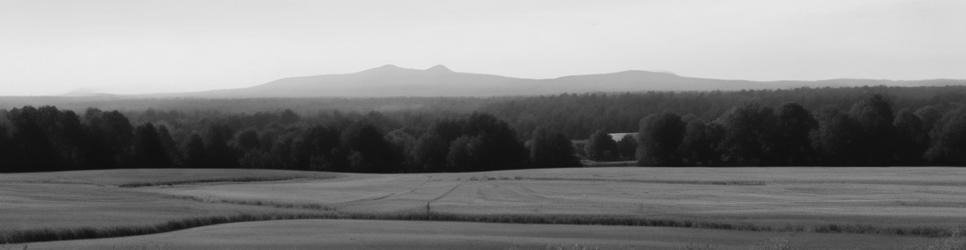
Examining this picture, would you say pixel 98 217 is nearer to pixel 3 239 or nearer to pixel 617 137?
pixel 3 239

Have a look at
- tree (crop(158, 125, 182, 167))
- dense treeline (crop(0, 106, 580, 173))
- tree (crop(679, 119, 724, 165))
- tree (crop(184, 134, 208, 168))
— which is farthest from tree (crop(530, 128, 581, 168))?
tree (crop(158, 125, 182, 167))

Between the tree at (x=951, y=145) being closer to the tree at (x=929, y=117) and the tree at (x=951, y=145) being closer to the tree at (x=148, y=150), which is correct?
the tree at (x=929, y=117)

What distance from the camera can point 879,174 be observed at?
65.7 m

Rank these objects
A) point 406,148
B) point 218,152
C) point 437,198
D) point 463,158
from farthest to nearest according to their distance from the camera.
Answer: point 406,148 → point 218,152 → point 463,158 → point 437,198

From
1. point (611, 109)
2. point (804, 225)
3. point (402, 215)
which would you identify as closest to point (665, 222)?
point (804, 225)

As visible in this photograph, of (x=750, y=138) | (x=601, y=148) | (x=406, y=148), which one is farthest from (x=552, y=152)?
(x=601, y=148)

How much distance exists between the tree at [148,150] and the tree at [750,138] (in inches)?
1842

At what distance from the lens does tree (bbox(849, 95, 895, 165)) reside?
93312 mm

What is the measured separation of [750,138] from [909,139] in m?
12.0

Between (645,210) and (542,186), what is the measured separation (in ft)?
58.3

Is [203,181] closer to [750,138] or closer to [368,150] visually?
[368,150]

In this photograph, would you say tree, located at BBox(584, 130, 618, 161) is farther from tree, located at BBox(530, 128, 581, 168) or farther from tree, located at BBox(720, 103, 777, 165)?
tree, located at BBox(720, 103, 777, 165)

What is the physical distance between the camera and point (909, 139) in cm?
9431

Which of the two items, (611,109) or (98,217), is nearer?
(98,217)
